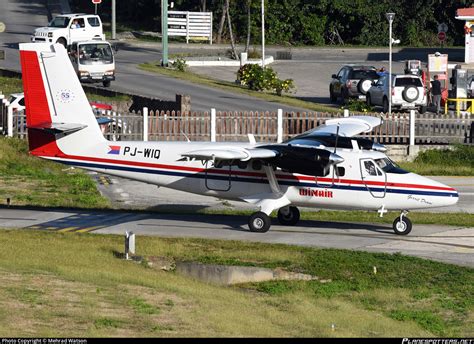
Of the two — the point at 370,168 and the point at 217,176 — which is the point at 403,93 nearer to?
the point at 370,168

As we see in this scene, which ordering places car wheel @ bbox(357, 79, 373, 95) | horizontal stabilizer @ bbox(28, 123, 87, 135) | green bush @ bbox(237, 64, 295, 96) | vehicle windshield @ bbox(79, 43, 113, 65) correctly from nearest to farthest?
1. horizontal stabilizer @ bbox(28, 123, 87, 135)
2. car wheel @ bbox(357, 79, 373, 95)
3. vehicle windshield @ bbox(79, 43, 113, 65)
4. green bush @ bbox(237, 64, 295, 96)

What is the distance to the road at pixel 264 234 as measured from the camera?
28797mm

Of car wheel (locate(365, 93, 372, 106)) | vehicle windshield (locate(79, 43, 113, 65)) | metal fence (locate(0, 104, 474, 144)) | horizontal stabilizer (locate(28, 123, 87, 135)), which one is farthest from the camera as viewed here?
vehicle windshield (locate(79, 43, 113, 65))

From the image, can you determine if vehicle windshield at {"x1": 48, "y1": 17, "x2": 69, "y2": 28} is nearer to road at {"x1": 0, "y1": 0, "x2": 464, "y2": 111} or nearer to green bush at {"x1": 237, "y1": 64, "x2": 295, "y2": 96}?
road at {"x1": 0, "y1": 0, "x2": 464, "y2": 111}

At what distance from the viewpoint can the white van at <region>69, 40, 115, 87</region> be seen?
2405 inches

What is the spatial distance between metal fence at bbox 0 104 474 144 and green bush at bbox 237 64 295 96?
58.9 feet

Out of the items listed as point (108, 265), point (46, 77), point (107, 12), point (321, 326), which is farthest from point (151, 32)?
point (321, 326)

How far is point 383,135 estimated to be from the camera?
44.4 meters

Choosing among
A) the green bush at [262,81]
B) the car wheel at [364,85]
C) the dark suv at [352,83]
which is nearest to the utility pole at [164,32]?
the green bush at [262,81]

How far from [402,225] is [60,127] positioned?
10096mm

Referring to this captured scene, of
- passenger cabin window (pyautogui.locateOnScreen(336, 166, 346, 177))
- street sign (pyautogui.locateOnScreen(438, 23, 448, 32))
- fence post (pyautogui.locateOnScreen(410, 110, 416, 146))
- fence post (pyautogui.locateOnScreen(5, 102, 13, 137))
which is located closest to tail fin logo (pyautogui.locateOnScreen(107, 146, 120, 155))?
passenger cabin window (pyautogui.locateOnScreen(336, 166, 346, 177))

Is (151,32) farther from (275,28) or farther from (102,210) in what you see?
(102,210)

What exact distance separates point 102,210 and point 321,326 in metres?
14.8

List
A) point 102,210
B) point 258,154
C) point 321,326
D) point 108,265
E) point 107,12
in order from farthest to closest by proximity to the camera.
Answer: point 107,12, point 102,210, point 258,154, point 108,265, point 321,326
